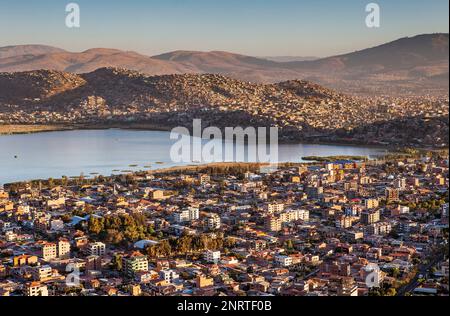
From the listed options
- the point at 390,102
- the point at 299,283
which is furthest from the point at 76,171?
the point at 390,102

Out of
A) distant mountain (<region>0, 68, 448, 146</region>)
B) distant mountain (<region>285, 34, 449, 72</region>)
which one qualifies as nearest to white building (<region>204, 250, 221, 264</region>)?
distant mountain (<region>0, 68, 448, 146</region>)

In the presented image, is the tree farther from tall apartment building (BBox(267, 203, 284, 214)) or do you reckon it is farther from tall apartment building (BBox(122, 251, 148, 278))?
tall apartment building (BBox(267, 203, 284, 214))

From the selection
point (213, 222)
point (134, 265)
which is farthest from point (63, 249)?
point (213, 222)

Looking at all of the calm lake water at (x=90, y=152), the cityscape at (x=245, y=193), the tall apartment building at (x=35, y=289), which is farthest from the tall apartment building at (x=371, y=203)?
the calm lake water at (x=90, y=152)

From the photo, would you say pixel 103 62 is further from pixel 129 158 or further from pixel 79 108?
pixel 129 158

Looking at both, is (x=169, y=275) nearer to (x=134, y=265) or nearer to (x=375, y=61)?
(x=134, y=265)
